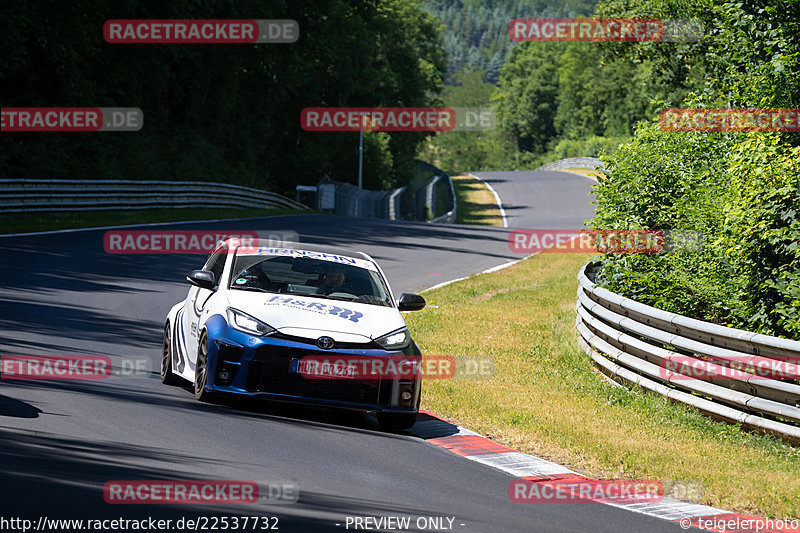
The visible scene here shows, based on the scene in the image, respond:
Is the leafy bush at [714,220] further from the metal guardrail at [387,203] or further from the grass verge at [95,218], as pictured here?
the metal guardrail at [387,203]

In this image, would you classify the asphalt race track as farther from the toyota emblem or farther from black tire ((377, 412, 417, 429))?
the toyota emblem

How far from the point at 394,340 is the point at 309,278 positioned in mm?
1525

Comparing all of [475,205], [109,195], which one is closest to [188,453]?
[109,195]

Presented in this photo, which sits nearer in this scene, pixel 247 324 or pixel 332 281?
pixel 247 324

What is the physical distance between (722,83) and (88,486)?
15990mm

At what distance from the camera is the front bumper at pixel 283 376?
28.9 feet

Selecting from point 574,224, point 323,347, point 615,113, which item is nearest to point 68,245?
point 323,347

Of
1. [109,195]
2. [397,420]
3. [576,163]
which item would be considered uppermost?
[576,163]

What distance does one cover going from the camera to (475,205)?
75.8 metres

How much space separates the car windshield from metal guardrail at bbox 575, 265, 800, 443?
10.2 ft

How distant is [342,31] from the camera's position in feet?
208

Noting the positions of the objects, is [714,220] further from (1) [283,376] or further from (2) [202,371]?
(2) [202,371]

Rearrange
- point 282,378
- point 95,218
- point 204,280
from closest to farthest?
point 282,378
point 204,280
point 95,218

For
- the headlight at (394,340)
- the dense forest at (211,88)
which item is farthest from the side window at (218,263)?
the dense forest at (211,88)
